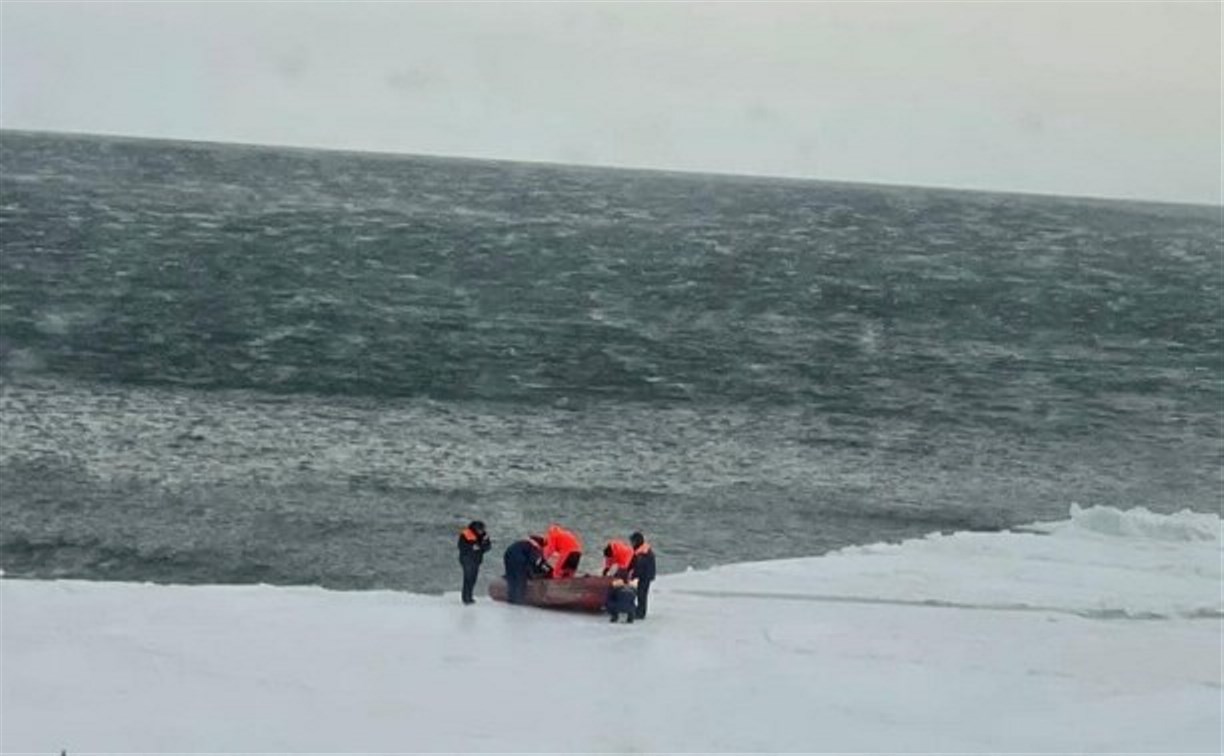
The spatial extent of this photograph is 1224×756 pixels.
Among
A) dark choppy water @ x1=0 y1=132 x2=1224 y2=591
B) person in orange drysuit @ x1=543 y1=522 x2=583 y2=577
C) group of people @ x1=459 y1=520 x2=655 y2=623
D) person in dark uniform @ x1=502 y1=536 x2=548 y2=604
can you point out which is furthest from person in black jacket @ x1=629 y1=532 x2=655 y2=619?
dark choppy water @ x1=0 y1=132 x2=1224 y2=591

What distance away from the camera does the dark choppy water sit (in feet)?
91.6

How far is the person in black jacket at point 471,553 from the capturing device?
1912 centimetres

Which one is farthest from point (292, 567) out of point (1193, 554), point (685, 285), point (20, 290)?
point (685, 285)

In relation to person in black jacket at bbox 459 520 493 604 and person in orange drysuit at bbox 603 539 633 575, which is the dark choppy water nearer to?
person in black jacket at bbox 459 520 493 604

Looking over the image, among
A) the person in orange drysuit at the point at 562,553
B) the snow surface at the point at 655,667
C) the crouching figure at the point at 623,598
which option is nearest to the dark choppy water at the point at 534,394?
the person in orange drysuit at the point at 562,553

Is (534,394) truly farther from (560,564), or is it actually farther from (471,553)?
(471,553)

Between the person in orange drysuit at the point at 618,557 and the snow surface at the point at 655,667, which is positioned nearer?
the snow surface at the point at 655,667

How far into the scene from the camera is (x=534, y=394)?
4094 cm

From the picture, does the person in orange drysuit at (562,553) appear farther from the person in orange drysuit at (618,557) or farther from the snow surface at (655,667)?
the snow surface at (655,667)

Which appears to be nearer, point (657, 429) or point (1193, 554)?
point (1193, 554)

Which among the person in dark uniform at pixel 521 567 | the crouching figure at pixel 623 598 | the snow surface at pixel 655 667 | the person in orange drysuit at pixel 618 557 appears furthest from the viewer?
the person in dark uniform at pixel 521 567

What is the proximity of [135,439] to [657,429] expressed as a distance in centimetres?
1056

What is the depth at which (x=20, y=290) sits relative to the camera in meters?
56.4

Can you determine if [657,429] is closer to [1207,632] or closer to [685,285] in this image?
[1207,632]
